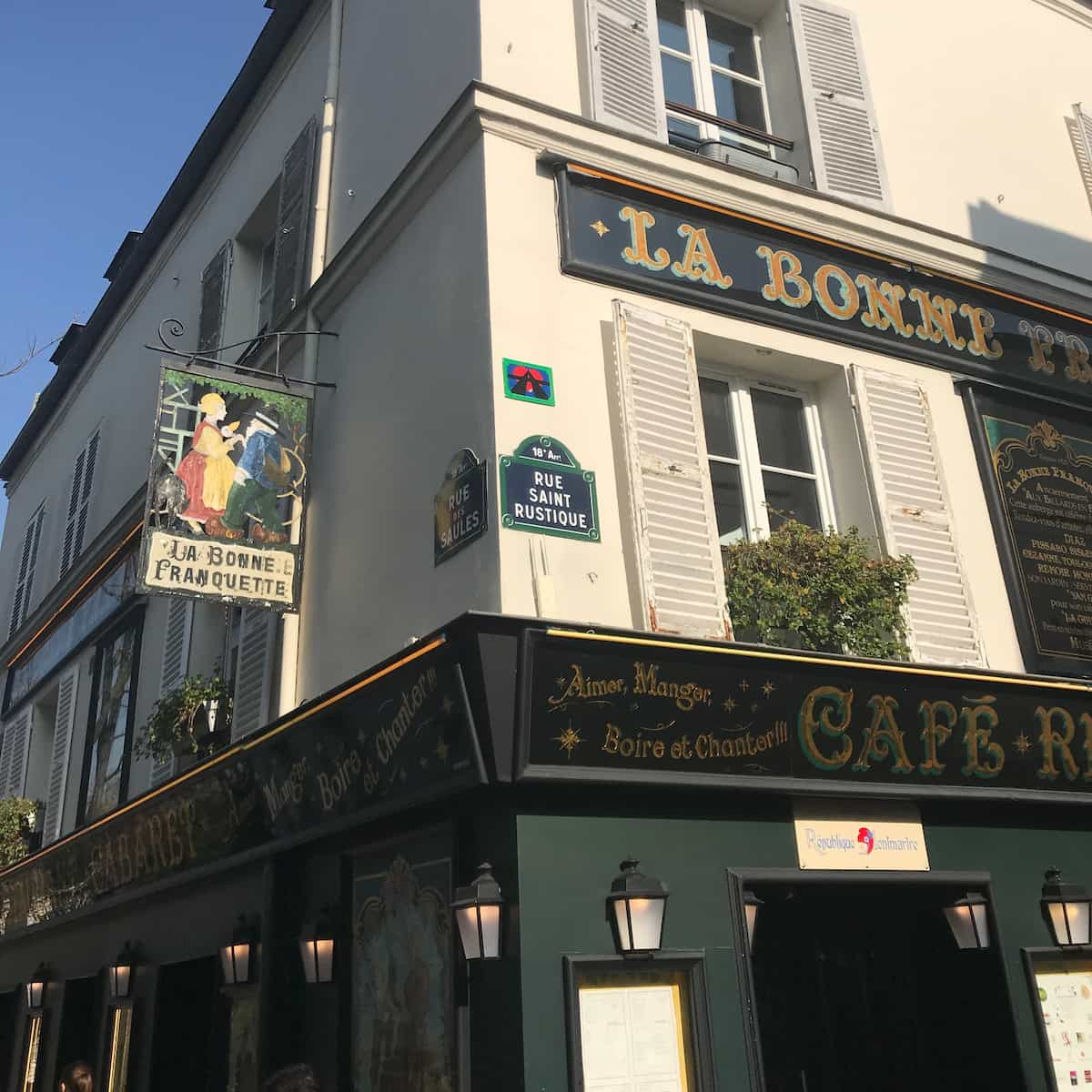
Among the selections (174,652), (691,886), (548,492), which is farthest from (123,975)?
(548,492)

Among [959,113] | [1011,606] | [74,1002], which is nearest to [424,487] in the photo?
[1011,606]

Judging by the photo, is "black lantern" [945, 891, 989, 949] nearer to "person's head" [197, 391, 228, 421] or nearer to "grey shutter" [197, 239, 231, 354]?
"person's head" [197, 391, 228, 421]

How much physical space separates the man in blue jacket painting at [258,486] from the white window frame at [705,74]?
3.33 m

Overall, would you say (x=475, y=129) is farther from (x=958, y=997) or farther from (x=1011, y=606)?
(x=958, y=997)

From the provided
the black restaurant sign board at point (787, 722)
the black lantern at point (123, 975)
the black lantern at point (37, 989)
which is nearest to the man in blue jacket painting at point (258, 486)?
the black restaurant sign board at point (787, 722)

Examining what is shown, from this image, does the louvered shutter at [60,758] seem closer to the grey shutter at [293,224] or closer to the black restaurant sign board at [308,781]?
the black restaurant sign board at [308,781]

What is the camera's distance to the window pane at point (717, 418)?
21.0 feet

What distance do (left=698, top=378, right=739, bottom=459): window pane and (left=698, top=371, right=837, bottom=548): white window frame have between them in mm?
24

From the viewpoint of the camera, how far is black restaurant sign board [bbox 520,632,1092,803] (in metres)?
4.59

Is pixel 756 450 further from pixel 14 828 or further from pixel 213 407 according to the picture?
pixel 14 828

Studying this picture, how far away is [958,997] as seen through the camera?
576 cm

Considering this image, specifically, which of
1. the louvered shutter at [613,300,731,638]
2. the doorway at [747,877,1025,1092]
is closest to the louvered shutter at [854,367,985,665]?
the louvered shutter at [613,300,731,638]

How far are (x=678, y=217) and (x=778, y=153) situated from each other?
5.36ft

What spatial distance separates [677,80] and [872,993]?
233 inches
